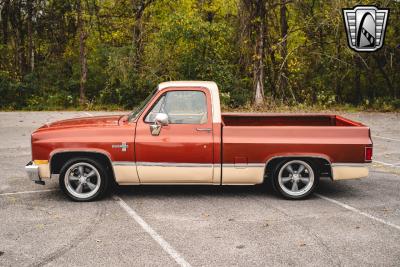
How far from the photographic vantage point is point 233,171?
23.5ft

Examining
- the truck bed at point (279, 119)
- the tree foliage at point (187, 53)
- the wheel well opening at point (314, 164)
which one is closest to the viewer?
the wheel well opening at point (314, 164)

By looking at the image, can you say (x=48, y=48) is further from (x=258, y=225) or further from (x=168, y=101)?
(x=258, y=225)

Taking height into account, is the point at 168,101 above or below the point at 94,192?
above

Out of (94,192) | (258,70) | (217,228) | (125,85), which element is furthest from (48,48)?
(217,228)

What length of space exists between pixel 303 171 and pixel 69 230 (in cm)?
361

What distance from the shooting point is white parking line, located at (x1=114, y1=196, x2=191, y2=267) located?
514cm

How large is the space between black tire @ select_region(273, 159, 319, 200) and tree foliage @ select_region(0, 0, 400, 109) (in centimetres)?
1428

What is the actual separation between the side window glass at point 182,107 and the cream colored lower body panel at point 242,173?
0.82 meters

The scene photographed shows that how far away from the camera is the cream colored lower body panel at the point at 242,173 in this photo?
714 centimetres

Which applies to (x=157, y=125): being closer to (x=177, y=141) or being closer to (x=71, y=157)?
(x=177, y=141)

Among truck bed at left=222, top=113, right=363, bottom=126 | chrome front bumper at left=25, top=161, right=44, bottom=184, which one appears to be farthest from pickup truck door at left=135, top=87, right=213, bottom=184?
truck bed at left=222, top=113, right=363, bottom=126

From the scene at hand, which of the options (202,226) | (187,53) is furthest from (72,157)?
(187,53)

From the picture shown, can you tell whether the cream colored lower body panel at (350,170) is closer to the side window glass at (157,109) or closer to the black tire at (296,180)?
the black tire at (296,180)

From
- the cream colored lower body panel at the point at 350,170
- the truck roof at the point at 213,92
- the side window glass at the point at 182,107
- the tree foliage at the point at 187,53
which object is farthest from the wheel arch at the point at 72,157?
the tree foliage at the point at 187,53
